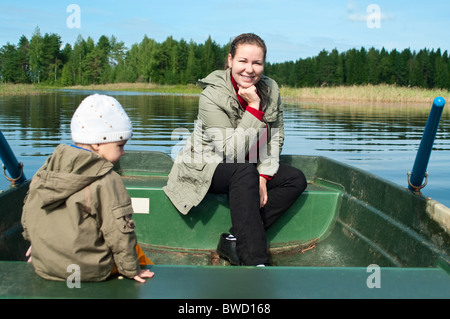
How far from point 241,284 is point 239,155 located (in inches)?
46.4

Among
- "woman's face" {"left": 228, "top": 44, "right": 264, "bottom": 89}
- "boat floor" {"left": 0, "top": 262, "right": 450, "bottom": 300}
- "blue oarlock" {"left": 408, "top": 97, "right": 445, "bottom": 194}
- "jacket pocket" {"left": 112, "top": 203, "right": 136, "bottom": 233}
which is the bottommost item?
"boat floor" {"left": 0, "top": 262, "right": 450, "bottom": 300}

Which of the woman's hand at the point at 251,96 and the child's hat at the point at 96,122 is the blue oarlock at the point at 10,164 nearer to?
the child's hat at the point at 96,122

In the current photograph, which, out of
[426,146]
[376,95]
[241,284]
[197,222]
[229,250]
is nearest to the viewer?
[241,284]

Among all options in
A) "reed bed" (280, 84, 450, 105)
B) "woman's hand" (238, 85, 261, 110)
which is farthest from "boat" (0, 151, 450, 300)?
"reed bed" (280, 84, 450, 105)

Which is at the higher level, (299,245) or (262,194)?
(262,194)

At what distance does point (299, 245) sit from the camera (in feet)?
10.4

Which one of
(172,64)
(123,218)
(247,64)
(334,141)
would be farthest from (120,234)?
(172,64)

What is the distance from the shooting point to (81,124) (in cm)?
168

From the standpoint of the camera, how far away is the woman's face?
107 inches

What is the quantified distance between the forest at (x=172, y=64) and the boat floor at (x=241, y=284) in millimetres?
58248

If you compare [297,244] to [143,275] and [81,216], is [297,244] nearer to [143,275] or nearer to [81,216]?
[143,275]

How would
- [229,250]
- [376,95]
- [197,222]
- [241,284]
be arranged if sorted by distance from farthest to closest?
[376,95]
[197,222]
[229,250]
[241,284]

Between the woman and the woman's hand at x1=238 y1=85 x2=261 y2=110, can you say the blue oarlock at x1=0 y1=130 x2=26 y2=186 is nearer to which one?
the woman
